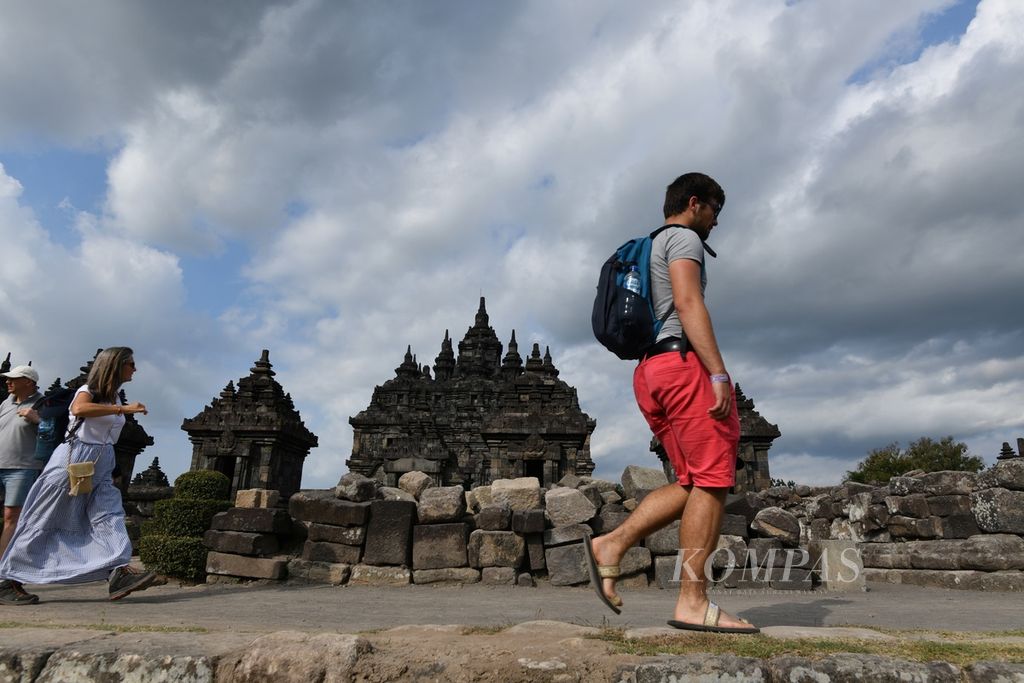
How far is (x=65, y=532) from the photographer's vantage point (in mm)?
4977

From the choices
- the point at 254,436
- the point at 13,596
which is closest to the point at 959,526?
the point at 13,596

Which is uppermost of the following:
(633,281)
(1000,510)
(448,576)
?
(633,281)

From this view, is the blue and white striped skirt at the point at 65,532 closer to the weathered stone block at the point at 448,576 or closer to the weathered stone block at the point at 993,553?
the weathered stone block at the point at 448,576

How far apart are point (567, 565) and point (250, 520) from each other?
375 cm

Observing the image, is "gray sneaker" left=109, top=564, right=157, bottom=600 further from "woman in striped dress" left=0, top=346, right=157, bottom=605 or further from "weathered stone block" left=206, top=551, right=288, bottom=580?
"weathered stone block" left=206, top=551, right=288, bottom=580

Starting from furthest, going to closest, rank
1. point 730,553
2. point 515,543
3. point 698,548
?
1. point 515,543
2. point 730,553
3. point 698,548

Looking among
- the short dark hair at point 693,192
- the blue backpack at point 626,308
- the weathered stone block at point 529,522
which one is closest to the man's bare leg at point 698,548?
the blue backpack at point 626,308

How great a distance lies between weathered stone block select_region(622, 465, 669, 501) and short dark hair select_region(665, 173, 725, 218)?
17.2ft

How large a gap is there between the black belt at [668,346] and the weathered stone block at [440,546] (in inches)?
193

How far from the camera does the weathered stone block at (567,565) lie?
6945mm

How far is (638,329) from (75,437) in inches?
182

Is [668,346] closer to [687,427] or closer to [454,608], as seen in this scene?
[687,427]

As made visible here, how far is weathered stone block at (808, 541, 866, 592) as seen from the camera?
273 inches

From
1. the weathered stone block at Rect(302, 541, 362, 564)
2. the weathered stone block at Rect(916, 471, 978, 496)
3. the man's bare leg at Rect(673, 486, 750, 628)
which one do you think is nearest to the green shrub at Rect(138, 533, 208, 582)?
the weathered stone block at Rect(302, 541, 362, 564)
